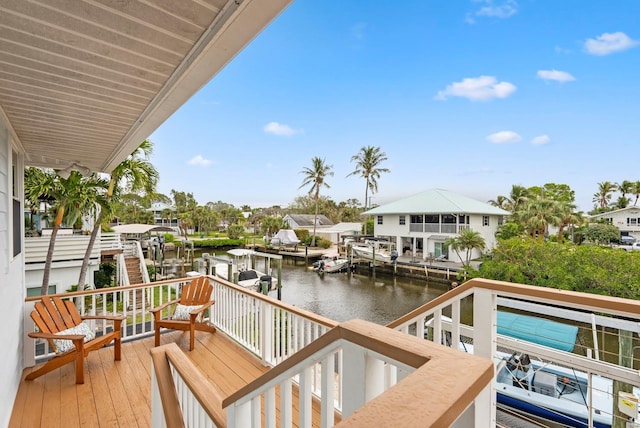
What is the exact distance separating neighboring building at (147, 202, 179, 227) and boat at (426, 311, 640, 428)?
39198 millimetres

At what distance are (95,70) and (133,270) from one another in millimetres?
13050

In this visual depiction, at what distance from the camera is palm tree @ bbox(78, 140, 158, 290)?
774 centimetres

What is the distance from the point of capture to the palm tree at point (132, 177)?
774cm

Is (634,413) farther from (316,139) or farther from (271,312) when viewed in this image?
(316,139)

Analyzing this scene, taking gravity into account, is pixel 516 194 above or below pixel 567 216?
above

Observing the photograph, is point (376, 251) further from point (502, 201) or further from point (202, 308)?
point (502, 201)

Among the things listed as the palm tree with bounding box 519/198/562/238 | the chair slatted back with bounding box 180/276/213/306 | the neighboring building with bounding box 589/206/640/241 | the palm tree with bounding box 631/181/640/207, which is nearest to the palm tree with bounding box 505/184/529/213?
the neighboring building with bounding box 589/206/640/241

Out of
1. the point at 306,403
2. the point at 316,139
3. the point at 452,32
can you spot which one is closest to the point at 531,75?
the point at 452,32

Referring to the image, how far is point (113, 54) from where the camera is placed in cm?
164

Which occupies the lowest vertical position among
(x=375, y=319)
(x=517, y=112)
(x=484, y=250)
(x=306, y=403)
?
(x=375, y=319)

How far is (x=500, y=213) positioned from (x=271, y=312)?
20.6 meters

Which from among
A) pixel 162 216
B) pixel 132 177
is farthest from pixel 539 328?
pixel 162 216

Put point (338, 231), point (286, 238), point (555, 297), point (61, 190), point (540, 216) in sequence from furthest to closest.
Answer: point (338, 231) → point (286, 238) → point (540, 216) → point (61, 190) → point (555, 297)

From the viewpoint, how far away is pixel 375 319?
11.6 metres
